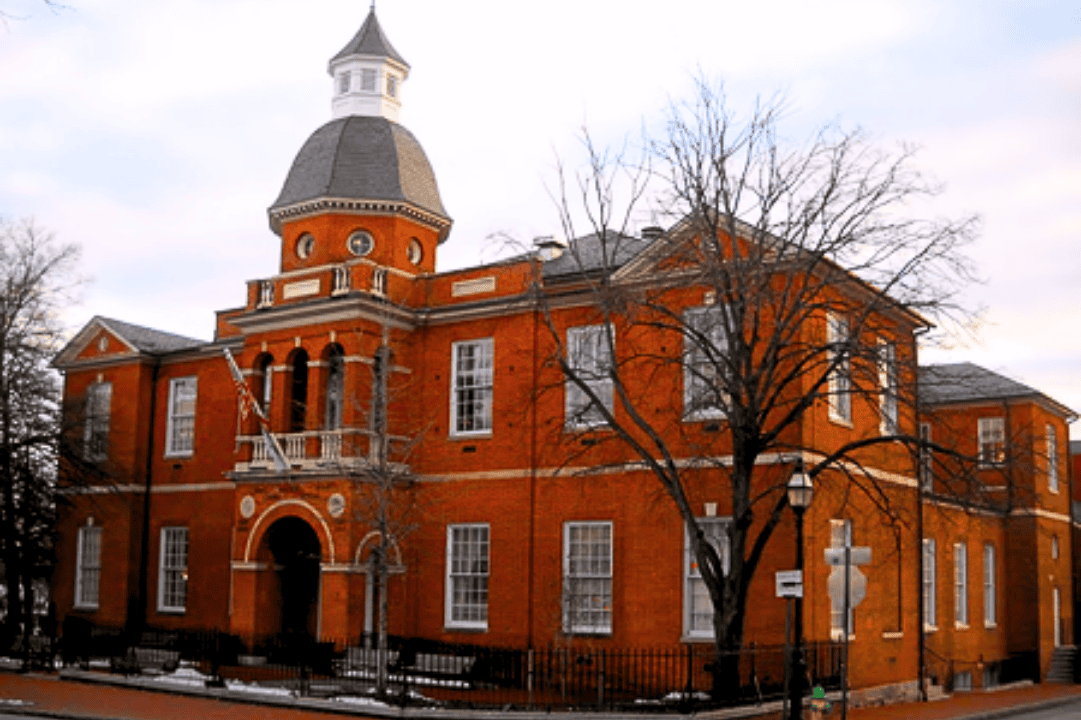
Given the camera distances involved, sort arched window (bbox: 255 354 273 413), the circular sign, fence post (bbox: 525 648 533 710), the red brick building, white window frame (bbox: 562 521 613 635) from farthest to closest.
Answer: arched window (bbox: 255 354 273 413)
the circular sign
white window frame (bbox: 562 521 613 635)
the red brick building
fence post (bbox: 525 648 533 710)

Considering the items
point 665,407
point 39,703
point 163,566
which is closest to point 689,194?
point 665,407

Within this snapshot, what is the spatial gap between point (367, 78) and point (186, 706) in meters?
18.2

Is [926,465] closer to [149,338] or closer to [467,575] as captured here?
[467,575]

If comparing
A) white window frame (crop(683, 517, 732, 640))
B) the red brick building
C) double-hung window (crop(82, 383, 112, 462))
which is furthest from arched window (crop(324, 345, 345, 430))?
double-hung window (crop(82, 383, 112, 462))

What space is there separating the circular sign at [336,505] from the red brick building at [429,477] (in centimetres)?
5

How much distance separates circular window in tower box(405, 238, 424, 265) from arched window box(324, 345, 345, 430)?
3.47 metres

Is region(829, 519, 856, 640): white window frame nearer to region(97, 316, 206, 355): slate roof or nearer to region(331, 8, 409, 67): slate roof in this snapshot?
region(331, 8, 409, 67): slate roof

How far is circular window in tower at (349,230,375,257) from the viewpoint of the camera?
31656 mm

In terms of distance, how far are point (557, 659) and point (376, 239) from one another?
A: 12081 millimetres

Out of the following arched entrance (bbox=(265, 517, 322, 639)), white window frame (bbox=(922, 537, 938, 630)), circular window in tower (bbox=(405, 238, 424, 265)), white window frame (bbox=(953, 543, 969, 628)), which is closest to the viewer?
white window frame (bbox=(922, 537, 938, 630))

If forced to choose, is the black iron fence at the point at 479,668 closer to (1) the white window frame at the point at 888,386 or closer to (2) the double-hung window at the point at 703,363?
(2) the double-hung window at the point at 703,363

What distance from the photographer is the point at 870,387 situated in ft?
88.2

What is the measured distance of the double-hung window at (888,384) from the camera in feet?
67.3

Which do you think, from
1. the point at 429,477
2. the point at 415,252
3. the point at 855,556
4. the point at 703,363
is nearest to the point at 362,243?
the point at 415,252
